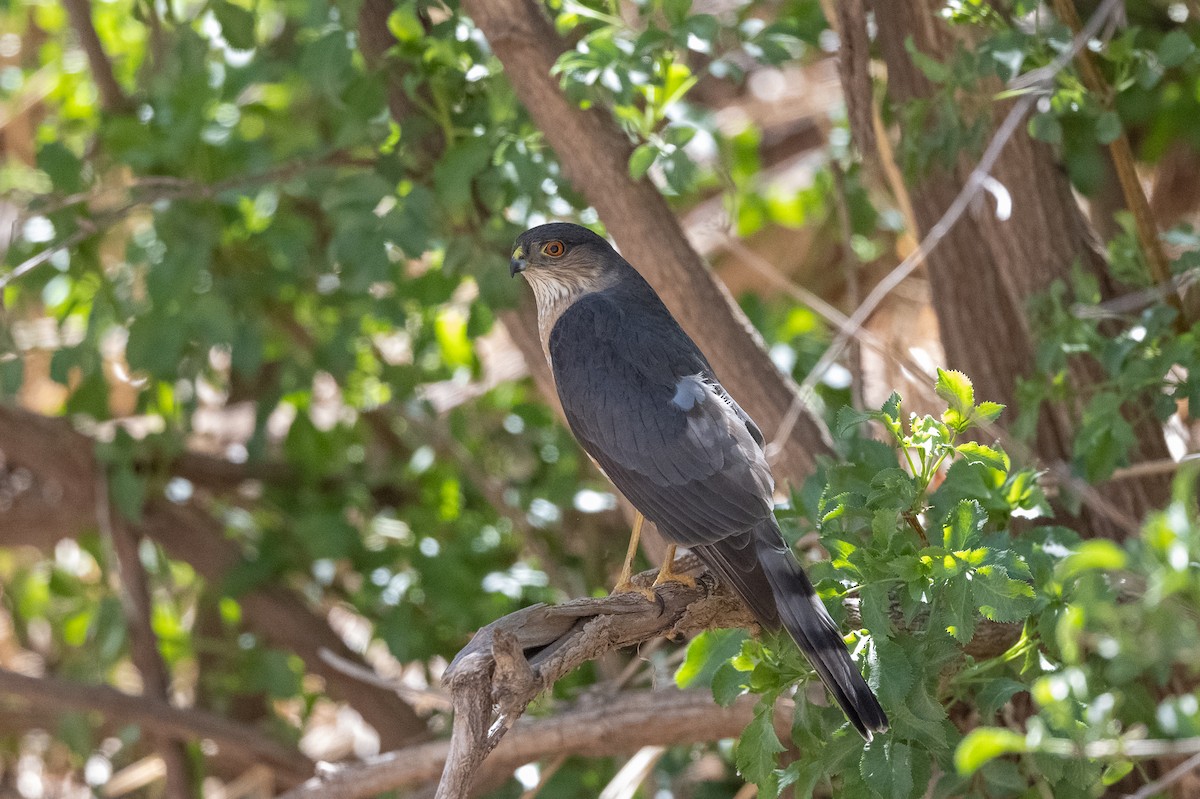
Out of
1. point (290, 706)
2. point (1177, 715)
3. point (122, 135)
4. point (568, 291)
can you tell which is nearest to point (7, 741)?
point (290, 706)

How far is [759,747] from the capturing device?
2.40m

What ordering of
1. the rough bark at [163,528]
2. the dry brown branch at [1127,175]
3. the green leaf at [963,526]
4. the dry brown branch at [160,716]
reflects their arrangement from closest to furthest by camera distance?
the green leaf at [963,526] → the dry brown branch at [1127,175] → the dry brown branch at [160,716] → the rough bark at [163,528]

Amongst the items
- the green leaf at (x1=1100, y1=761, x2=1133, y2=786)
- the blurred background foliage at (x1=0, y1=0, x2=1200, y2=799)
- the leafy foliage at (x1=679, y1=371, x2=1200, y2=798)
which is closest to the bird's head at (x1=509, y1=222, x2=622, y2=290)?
the blurred background foliage at (x1=0, y1=0, x2=1200, y2=799)

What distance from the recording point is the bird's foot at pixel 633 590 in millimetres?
2715

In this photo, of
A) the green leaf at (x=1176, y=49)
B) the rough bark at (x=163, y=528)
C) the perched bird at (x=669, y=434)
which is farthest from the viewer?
the rough bark at (x=163, y=528)

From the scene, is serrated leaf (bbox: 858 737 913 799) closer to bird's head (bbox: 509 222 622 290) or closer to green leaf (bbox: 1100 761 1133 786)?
green leaf (bbox: 1100 761 1133 786)

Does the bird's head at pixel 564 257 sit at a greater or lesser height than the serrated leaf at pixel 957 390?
lesser

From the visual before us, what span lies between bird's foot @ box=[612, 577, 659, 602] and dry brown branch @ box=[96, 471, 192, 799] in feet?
7.75

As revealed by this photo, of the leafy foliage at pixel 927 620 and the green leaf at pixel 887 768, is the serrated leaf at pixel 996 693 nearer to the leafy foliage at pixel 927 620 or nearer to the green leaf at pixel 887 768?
the leafy foliage at pixel 927 620

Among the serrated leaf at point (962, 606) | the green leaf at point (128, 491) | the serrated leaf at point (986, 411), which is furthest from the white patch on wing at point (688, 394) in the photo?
the green leaf at point (128, 491)

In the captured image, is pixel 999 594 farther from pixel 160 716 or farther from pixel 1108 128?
pixel 160 716

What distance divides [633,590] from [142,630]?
2.65m

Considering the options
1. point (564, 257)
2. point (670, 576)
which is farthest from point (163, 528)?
point (670, 576)

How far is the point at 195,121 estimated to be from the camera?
150 inches
